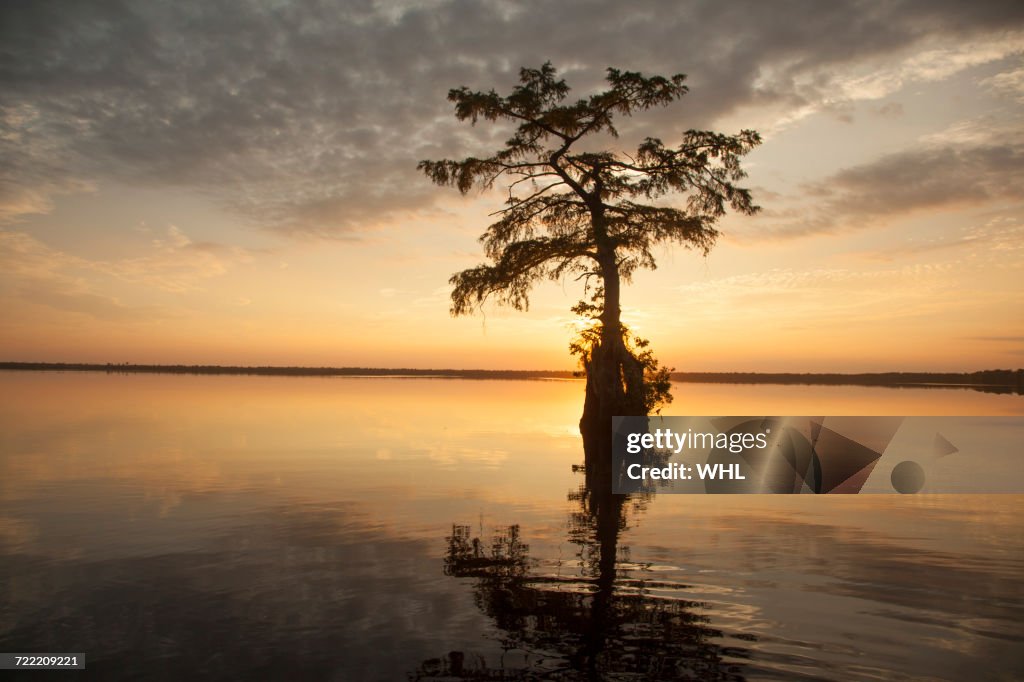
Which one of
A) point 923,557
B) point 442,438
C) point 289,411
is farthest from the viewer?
point 289,411

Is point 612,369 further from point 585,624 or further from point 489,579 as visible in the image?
point 585,624

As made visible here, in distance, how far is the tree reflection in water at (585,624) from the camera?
6996 millimetres

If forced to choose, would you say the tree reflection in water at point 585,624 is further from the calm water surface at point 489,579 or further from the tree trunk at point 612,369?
the tree trunk at point 612,369

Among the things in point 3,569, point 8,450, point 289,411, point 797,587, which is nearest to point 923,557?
point 797,587

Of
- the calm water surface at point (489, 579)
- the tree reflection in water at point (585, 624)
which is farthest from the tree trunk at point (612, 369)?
the tree reflection in water at point (585, 624)

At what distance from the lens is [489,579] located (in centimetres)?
997

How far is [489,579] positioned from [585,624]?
7.01 ft

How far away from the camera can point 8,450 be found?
2408 centimetres

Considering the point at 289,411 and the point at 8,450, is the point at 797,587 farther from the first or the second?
the point at 289,411

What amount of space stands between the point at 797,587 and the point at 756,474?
12724 millimetres

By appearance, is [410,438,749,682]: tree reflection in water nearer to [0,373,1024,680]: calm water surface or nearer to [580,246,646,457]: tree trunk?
[0,373,1024,680]: calm water surface

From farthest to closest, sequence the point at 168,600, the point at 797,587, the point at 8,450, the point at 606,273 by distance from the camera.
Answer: the point at 606,273 → the point at 8,450 → the point at 797,587 → the point at 168,600

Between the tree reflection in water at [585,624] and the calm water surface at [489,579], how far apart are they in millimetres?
33

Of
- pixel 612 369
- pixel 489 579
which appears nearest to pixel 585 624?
pixel 489 579
